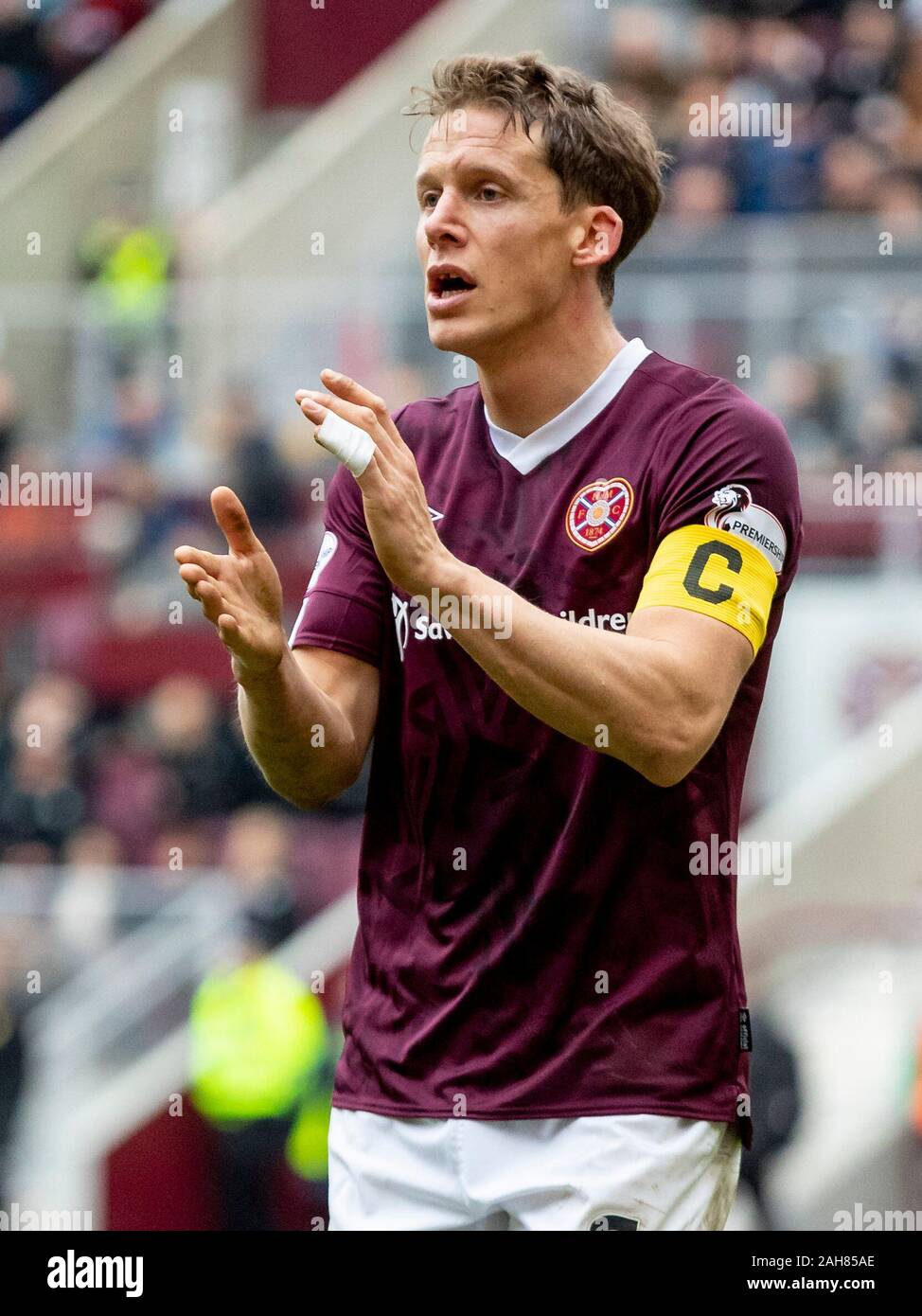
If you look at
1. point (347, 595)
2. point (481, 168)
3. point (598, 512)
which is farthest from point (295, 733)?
point (481, 168)

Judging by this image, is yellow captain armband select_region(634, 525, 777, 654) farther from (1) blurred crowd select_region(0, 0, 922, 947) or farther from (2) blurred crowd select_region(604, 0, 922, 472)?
(2) blurred crowd select_region(604, 0, 922, 472)

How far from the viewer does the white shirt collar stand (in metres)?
3.45

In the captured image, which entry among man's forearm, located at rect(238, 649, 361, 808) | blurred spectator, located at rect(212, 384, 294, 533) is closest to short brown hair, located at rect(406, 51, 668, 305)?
man's forearm, located at rect(238, 649, 361, 808)

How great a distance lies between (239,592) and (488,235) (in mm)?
710

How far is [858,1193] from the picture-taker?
7902mm

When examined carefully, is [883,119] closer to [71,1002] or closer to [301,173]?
[301,173]

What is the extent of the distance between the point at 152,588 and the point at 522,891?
7593 millimetres

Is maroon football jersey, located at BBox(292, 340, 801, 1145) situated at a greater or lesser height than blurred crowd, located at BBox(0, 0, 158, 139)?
lesser

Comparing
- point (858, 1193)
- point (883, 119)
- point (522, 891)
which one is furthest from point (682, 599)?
point (883, 119)

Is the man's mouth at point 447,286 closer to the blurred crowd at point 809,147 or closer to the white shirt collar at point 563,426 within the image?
the white shirt collar at point 563,426

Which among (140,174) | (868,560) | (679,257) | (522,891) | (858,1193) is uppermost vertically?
(140,174)

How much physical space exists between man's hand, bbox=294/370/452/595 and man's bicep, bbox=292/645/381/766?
1.49 feet

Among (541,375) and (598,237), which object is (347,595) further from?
(598,237)

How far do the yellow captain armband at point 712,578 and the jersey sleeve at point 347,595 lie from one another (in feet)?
1.71
